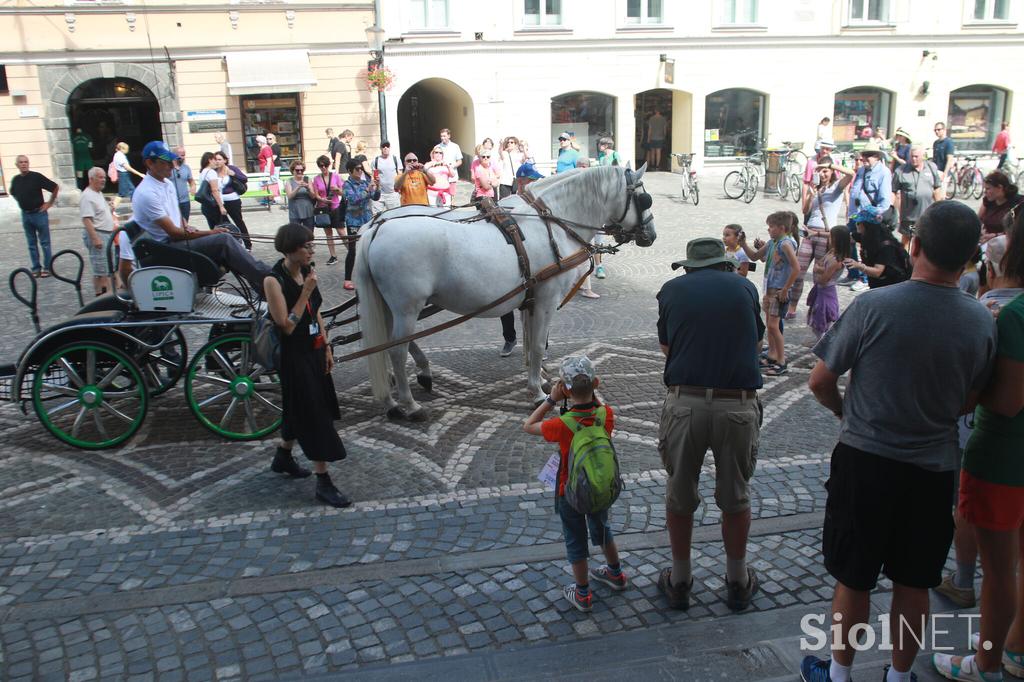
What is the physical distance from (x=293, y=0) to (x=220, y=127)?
3.66 metres

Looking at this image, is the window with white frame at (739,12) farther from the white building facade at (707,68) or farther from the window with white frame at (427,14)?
the window with white frame at (427,14)

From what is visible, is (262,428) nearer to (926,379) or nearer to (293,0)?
(926,379)

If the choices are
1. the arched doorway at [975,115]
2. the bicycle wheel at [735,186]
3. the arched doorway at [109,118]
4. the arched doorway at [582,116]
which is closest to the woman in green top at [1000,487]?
the bicycle wheel at [735,186]

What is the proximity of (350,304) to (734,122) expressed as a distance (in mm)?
21020

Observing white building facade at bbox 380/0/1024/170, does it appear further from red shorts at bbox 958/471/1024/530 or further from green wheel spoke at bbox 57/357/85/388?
red shorts at bbox 958/471/1024/530

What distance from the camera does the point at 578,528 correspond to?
3.78 meters

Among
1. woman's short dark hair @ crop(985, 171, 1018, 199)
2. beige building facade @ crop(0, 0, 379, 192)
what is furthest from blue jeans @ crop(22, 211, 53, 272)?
woman's short dark hair @ crop(985, 171, 1018, 199)

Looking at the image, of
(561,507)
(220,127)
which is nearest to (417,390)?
(561,507)

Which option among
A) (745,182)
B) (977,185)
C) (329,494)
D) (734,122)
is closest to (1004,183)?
(329,494)

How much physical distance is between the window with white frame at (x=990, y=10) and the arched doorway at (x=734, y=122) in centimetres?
697

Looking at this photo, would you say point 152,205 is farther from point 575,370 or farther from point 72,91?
point 72,91

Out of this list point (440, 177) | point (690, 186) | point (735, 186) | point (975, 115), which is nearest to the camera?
point (440, 177)

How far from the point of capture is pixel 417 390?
7.16 m

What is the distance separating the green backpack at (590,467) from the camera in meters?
3.63
